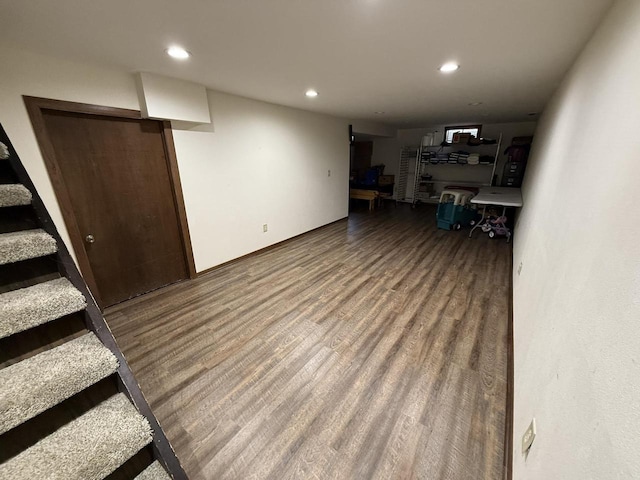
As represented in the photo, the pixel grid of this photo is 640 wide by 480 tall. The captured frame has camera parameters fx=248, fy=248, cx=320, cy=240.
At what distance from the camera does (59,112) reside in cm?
208

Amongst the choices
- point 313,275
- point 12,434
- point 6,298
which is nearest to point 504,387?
point 313,275

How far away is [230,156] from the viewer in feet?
11.0

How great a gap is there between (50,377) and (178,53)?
2166 mm

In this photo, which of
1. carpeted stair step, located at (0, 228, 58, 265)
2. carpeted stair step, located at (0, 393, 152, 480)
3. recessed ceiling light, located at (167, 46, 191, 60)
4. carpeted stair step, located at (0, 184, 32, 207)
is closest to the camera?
carpeted stair step, located at (0, 393, 152, 480)

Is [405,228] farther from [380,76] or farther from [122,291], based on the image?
[122,291]

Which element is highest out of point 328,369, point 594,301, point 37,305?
point 594,301

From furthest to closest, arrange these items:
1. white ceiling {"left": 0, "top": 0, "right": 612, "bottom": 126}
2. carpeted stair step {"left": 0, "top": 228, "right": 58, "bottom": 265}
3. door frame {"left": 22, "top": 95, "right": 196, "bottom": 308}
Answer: door frame {"left": 22, "top": 95, "right": 196, "bottom": 308}
white ceiling {"left": 0, "top": 0, "right": 612, "bottom": 126}
carpeted stair step {"left": 0, "top": 228, "right": 58, "bottom": 265}

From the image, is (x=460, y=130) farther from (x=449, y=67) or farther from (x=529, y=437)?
(x=529, y=437)

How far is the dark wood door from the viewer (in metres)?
2.23

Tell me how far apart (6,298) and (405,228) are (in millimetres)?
5383

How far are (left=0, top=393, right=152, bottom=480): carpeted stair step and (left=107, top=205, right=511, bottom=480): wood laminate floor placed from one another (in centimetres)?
54

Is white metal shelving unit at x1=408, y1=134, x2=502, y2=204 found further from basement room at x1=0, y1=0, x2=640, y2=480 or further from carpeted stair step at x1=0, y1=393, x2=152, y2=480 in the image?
carpeted stair step at x1=0, y1=393, x2=152, y2=480

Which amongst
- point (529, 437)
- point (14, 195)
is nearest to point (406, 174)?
point (529, 437)

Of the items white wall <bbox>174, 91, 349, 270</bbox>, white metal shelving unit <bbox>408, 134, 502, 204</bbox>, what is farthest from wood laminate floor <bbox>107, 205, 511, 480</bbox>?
white metal shelving unit <bbox>408, 134, 502, 204</bbox>
